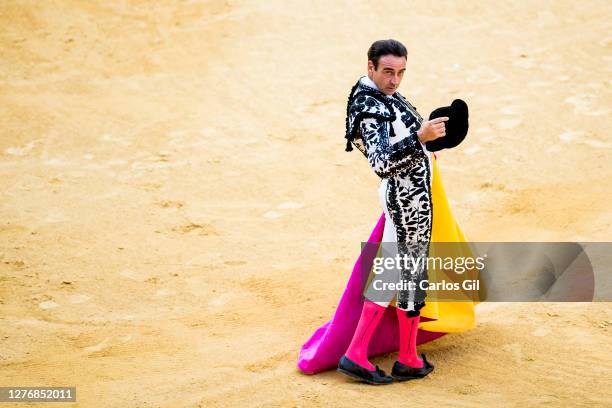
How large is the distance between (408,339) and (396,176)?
86 centimetres

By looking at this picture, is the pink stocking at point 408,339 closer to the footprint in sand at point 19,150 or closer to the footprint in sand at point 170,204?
the footprint in sand at point 170,204

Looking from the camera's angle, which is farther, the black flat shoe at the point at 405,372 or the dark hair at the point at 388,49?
the black flat shoe at the point at 405,372

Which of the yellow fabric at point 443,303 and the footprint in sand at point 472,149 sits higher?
the footprint in sand at point 472,149

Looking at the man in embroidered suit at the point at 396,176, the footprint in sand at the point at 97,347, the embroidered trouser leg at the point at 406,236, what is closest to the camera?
the man in embroidered suit at the point at 396,176

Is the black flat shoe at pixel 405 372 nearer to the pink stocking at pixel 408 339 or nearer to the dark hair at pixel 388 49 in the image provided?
the pink stocking at pixel 408 339

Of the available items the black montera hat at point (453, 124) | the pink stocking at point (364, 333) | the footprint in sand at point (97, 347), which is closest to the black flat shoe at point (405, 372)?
the pink stocking at point (364, 333)

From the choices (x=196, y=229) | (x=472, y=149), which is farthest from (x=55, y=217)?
(x=472, y=149)

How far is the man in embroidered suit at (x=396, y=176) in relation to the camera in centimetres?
370

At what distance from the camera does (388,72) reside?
3.81 m

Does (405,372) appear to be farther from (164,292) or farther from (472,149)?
(472,149)

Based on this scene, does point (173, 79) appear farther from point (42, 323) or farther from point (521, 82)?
point (42, 323)

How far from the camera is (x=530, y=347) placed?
4.47 m

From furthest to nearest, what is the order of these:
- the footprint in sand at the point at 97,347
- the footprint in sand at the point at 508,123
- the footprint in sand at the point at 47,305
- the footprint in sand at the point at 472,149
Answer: the footprint in sand at the point at 508,123, the footprint in sand at the point at 472,149, the footprint in sand at the point at 47,305, the footprint in sand at the point at 97,347

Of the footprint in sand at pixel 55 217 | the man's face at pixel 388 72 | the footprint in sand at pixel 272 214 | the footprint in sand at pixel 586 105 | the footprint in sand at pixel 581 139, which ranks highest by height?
the man's face at pixel 388 72
